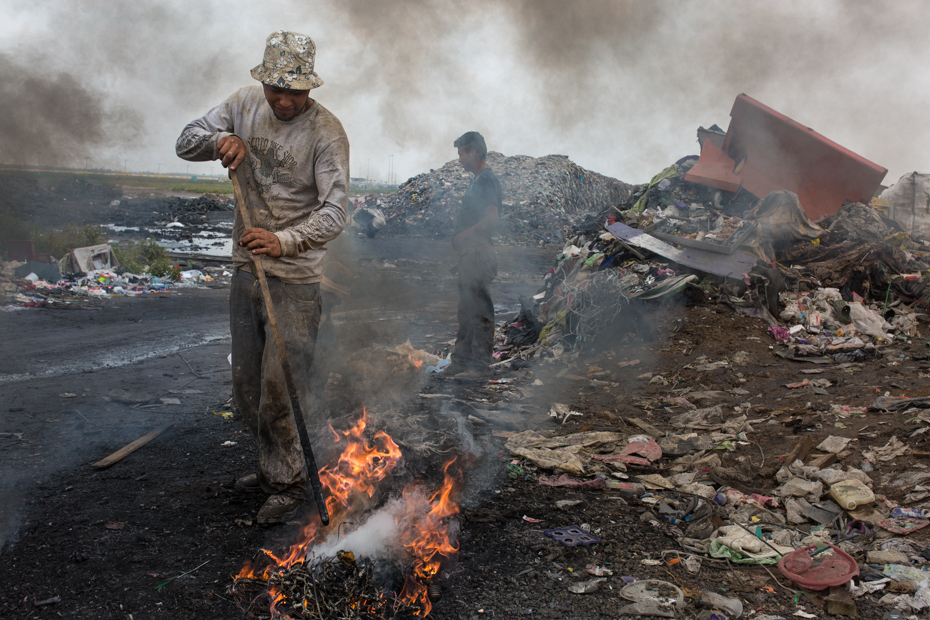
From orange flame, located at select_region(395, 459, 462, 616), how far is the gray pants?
56cm

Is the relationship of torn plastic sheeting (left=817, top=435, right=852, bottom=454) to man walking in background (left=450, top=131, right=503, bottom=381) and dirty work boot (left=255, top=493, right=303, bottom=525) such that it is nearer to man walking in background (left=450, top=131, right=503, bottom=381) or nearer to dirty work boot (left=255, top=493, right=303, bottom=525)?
man walking in background (left=450, top=131, right=503, bottom=381)

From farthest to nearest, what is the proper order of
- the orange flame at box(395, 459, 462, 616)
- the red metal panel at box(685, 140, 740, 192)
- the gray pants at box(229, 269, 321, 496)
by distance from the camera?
the red metal panel at box(685, 140, 740, 192) → the gray pants at box(229, 269, 321, 496) → the orange flame at box(395, 459, 462, 616)

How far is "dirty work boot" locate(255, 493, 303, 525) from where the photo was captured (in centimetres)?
264

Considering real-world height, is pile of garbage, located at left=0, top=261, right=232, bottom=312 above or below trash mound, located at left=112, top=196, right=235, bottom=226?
below

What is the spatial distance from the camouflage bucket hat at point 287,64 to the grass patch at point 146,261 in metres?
9.30

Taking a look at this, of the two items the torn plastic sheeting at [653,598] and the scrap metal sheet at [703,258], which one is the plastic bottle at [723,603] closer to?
the torn plastic sheeting at [653,598]

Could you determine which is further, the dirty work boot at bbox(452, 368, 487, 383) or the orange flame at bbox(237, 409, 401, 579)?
the dirty work boot at bbox(452, 368, 487, 383)

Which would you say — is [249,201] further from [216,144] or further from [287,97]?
[287,97]

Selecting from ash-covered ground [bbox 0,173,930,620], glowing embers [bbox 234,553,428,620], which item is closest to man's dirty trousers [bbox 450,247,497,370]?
ash-covered ground [bbox 0,173,930,620]

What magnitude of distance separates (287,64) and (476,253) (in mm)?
3160

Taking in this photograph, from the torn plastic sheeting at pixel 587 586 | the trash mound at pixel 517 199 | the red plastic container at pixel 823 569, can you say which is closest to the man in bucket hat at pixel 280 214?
the torn plastic sheeting at pixel 587 586

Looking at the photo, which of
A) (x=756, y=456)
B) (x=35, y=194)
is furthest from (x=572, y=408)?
(x=35, y=194)

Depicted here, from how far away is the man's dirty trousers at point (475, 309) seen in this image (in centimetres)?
550

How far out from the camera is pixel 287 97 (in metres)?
2.54
